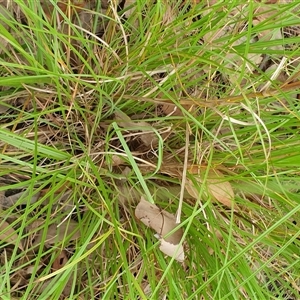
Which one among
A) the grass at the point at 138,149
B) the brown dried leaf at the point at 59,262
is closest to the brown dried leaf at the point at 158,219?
the grass at the point at 138,149

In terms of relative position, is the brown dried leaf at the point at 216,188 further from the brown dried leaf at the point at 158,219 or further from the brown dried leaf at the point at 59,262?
the brown dried leaf at the point at 59,262

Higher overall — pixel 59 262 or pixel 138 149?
pixel 138 149

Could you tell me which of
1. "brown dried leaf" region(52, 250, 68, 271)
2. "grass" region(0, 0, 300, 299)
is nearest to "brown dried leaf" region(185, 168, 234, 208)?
"grass" region(0, 0, 300, 299)

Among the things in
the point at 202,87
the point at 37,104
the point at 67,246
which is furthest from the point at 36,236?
the point at 202,87

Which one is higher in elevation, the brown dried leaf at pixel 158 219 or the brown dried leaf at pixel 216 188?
the brown dried leaf at pixel 216 188

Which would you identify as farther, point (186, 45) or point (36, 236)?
point (36, 236)

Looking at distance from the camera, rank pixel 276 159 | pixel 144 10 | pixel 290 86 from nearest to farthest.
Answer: pixel 290 86
pixel 276 159
pixel 144 10

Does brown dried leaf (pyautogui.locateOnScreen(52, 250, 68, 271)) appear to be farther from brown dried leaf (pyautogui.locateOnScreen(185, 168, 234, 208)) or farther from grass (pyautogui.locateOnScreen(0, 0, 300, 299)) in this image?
brown dried leaf (pyautogui.locateOnScreen(185, 168, 234, 208))

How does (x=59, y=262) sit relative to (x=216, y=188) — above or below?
below

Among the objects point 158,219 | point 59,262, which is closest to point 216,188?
point 158,219

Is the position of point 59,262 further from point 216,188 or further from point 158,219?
point 216,188

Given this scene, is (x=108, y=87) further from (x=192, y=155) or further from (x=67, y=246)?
(x=67, y=246)
